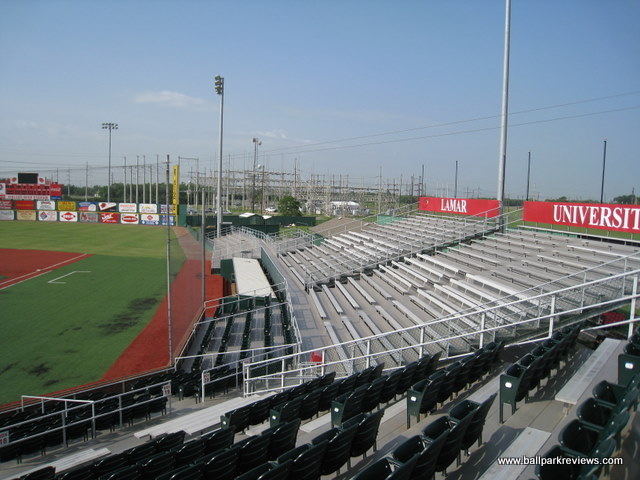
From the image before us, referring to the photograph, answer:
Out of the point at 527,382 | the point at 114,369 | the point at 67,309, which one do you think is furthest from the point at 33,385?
the point at 527,382

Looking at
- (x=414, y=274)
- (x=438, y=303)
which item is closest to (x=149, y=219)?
(x=414, y=274)

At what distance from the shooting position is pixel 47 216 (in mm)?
63188

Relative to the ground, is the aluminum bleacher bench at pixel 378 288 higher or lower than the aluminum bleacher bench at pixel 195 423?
higher

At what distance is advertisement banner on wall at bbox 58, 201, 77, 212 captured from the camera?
208 feet

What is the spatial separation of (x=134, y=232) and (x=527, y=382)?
175 feet

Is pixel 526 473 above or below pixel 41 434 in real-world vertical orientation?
above

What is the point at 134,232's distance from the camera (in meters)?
52.9

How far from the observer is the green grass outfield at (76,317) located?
13.2 m

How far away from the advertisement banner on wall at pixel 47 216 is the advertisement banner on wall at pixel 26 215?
0.77 m

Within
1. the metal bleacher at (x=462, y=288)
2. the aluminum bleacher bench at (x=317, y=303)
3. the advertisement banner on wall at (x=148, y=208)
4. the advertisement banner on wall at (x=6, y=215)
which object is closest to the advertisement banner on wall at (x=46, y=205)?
the advertisement banner on wall at (x=6, y=215)

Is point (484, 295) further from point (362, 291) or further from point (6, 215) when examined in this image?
point (6, 215)

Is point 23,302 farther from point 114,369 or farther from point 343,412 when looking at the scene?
point 343,412

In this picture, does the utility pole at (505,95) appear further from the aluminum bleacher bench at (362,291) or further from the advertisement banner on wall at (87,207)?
the advertisement banner on wall at (87,207)

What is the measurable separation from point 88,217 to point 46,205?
5478 millimetres
